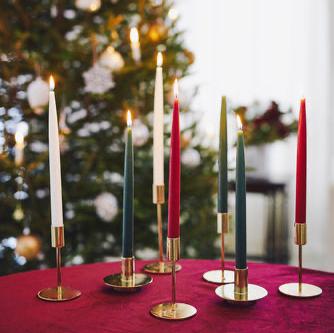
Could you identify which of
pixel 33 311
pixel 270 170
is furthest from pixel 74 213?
pixel 270 170

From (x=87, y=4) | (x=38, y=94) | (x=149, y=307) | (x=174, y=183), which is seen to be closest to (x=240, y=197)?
(x=174, y=183)

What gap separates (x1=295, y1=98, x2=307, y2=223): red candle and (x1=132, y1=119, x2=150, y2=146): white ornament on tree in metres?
1.18

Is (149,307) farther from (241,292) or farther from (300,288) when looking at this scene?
(300,288)

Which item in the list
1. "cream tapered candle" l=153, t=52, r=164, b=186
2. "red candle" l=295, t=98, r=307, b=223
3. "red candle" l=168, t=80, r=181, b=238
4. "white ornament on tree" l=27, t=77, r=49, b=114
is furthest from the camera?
"white ornament on tree" l=27, t=77, r=49, b=114

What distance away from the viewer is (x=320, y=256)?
3738 millimetres

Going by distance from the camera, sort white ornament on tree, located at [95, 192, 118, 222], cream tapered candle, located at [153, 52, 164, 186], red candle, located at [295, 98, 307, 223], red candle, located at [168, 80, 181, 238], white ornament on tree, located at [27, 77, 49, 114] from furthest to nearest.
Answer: white ornament on tree, located at [95, 192, 118, 222] < white ornament on tree, located at [27, 77, 49, 114] < cream tapered candle, located at [153, 52, 164, 186] < red candle, located at [295, 98, 307, 223] < red candle, located at [168, 80, 181, 238]

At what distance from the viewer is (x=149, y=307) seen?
2.62 ft

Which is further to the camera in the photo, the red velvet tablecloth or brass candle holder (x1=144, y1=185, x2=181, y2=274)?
brass candle holder (x1=144, y1=185, x2=181, y2=274)

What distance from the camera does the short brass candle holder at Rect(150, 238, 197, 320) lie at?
0.74 m

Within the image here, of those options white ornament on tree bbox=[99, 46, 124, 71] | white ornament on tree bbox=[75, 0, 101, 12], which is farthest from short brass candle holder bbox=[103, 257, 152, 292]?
white ornament on tree bbox=[75, 0, 101, 12]

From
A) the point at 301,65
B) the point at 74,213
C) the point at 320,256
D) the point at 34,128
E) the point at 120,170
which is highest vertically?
the point at 301,65

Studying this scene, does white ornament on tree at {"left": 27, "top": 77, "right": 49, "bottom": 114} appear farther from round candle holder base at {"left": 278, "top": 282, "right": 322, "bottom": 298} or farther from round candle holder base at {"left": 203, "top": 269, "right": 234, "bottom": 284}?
round candle holder base at {"left": 278, "top": 282, "right": 322, "bottom": 298}

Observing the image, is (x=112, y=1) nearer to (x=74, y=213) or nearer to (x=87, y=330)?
(x=74, y=213)

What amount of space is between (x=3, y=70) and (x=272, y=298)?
154cm
